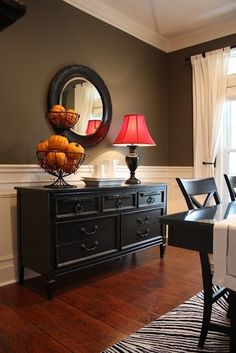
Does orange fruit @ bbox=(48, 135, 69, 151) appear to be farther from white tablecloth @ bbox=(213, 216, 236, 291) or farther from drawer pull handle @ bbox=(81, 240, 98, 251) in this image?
white tablecloth @ bbox=(213, 216, 236, 291)

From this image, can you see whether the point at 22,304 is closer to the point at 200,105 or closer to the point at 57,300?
the point at 57,300

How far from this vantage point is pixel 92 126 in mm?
3006

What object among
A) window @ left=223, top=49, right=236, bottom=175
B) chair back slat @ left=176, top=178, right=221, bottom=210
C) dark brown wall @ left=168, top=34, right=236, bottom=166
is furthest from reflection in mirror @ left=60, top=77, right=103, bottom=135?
window @ left=223, top=49, right=236, bottom=175

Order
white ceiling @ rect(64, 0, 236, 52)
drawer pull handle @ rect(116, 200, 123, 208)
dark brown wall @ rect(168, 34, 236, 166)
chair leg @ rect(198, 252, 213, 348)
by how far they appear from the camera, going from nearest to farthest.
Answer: chair leg @ rect(198, 252, 213, 348)
drawer pull handle @ rect(116, 200, 123, 208)
white ceiling @ rect(64, 0, 236, 52)
dark brown wall @ rect(168, 34, 236, 166)

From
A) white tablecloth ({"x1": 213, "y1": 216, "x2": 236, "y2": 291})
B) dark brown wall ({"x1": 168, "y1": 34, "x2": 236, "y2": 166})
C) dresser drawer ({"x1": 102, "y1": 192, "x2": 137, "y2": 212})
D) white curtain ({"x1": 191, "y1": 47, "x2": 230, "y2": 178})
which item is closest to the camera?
white tablecloth ({"x1": 213, "y1": 216, "x2": 236, "y2": 291})

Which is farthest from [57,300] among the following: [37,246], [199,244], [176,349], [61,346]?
[199,244]

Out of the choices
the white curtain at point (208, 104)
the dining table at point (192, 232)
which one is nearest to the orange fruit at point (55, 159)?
the dining table at point (192, 232)

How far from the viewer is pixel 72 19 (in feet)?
9.32

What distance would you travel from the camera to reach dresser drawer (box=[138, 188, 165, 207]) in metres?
2.81

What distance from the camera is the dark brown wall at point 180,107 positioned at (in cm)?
383

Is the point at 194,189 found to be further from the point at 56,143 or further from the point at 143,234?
the point at 143,234

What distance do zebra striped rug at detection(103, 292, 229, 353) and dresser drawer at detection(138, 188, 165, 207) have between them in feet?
3.63

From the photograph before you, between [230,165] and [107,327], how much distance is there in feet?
8.43

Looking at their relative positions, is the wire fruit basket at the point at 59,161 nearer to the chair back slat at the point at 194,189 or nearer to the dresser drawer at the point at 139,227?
the dresser drawer at the point at 139,227
